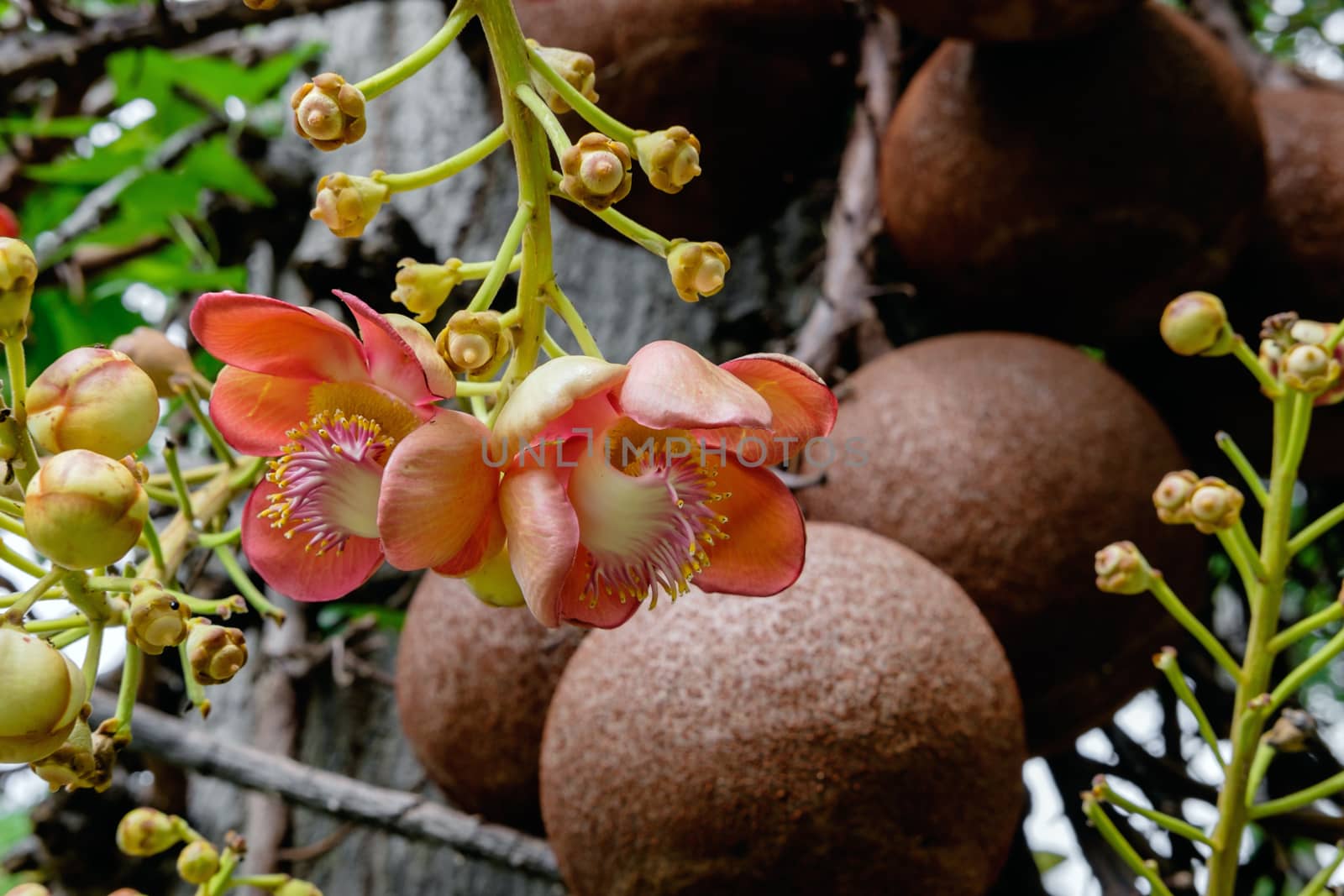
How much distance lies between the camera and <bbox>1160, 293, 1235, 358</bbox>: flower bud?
82 cm

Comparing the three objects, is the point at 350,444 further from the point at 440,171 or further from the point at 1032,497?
the point at 1032,497

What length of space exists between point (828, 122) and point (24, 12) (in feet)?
3.56

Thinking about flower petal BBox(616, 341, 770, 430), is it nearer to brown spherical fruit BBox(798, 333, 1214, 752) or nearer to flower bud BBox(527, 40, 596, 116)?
flower bud BBox(527, 40, 596, 116)

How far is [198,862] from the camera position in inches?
29.1

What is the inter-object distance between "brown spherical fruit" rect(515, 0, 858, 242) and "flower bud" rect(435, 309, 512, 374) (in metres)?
0.81

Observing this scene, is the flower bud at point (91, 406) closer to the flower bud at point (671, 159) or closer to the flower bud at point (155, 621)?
the flower bud at point (155, 621)

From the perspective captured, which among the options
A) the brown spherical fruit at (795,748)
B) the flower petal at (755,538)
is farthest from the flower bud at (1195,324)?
the flower petal at (755,538)

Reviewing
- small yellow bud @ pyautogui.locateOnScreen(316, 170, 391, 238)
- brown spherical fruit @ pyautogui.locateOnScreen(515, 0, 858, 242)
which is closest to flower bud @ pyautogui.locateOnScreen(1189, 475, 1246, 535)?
small yellow bud @ pyautogui.locateOnScreen(316, 170, 391, 238)

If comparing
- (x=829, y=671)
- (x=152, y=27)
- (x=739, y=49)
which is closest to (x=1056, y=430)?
(x=829, y=671)

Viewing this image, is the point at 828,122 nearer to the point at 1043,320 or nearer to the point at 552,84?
the point at 1043,320

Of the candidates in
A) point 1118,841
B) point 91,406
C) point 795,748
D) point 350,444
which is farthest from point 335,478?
point 1118,841

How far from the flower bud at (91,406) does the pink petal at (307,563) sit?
7 cm

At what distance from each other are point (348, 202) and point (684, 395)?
0.57 ft

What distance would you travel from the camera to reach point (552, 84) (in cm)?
57
